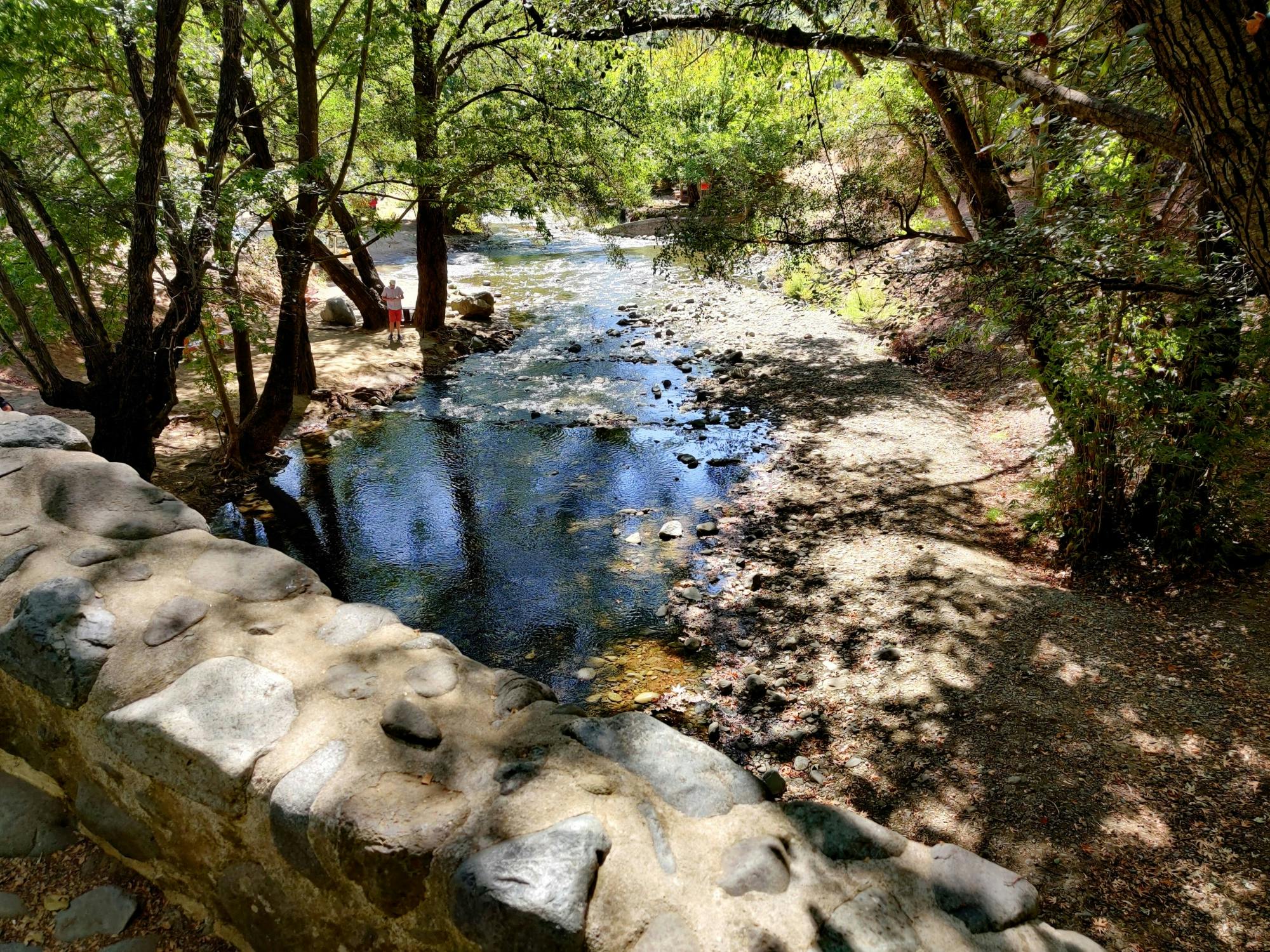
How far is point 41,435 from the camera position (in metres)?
3.47

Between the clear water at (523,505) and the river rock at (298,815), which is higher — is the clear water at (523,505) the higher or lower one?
the lower one

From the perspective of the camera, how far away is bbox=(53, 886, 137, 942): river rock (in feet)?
7.11

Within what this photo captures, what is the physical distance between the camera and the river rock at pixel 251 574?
274 centimetres

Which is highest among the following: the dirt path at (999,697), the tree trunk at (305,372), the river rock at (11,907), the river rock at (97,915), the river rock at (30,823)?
the tree trunk at (305,372)

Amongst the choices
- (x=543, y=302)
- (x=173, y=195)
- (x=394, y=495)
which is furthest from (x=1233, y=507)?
(x=543, y=302)

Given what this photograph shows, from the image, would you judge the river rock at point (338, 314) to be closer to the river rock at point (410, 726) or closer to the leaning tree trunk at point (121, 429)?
the leaning tree trunk at point (121, 429)

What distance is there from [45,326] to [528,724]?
6355 millimetres

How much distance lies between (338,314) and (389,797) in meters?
13.0

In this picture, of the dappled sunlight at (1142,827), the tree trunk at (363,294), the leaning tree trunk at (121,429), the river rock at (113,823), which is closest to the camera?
the river rock at (113,823)

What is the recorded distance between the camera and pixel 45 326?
19.6ft

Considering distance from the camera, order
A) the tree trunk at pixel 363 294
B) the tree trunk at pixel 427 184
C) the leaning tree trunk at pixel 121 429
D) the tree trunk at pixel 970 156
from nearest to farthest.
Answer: the tree trunk at pixel 970 156
the leaning tree trunk at pixel 121 429
the tree trunk at pixel 427 184
the tree trunk at pixel 363 294

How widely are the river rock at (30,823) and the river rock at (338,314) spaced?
11.9 metres

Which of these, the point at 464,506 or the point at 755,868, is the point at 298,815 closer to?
the point at 755,868

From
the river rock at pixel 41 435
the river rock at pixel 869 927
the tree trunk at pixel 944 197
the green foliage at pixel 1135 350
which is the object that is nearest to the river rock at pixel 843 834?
the river rock at pixel 869 927
